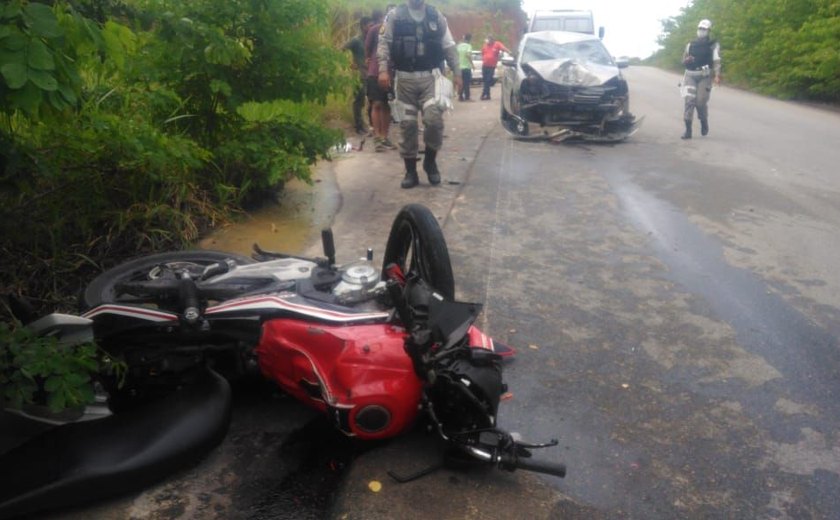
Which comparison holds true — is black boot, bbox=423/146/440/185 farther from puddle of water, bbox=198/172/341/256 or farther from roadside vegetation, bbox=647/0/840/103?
roadside vegetation, bbox=647/0/840/103

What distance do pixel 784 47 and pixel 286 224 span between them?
2040cm

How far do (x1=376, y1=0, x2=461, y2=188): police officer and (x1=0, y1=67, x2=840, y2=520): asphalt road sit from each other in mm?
603

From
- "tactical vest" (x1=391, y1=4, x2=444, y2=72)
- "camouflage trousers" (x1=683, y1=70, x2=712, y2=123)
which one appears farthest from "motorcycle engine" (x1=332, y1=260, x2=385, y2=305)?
"camouflage trousers" (x1=683, y1=70, x2=712, y2=123)

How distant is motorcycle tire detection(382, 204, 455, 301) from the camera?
3447 millimetres

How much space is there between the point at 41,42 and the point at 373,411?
1739mm

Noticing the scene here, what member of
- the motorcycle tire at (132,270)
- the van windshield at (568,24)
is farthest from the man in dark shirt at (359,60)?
the van windshield at (568,24)

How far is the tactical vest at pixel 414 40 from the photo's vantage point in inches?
299

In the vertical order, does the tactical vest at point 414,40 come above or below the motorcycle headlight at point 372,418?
above

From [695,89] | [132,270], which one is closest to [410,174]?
[132,270]

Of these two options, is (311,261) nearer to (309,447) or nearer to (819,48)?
(309,447)

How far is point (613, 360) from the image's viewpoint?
4.16 meters

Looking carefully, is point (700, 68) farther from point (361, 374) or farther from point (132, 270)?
point (361, 374)

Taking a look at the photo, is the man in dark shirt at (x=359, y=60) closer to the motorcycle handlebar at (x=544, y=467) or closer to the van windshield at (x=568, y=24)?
the motorcycle handlebar at (x=544, y=467)

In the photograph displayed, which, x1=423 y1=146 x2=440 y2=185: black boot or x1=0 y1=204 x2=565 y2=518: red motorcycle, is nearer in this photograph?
x1=0 y1=204 x2=565 y2=518: red motorcycle
